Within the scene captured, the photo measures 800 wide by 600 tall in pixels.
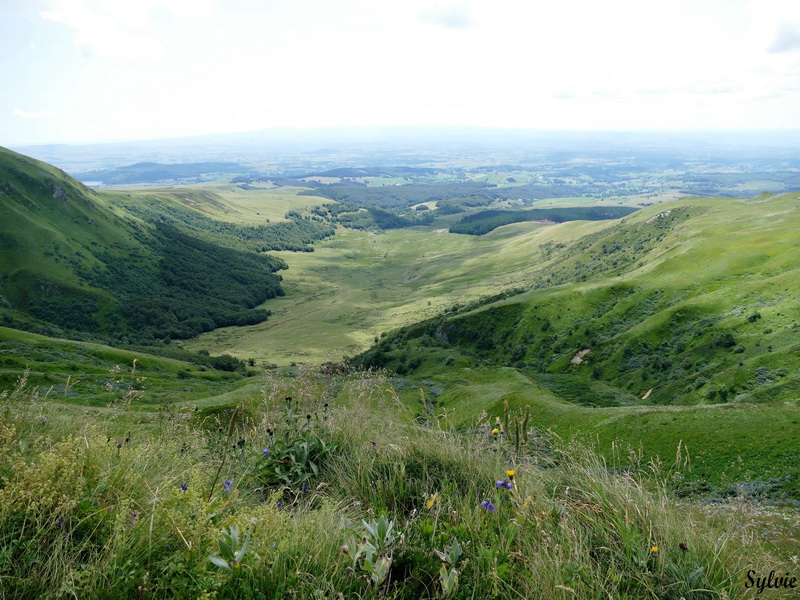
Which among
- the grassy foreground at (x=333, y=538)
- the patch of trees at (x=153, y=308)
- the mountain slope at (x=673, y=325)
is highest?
the grassy foreground at (x=333, y=538)

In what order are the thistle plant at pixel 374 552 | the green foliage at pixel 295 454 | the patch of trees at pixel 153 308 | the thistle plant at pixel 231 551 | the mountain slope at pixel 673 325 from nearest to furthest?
the thistle plant at pixel 231 551, the thistle plant at pixel 374 552, the green foliage at pixel 295 454, the mountain slope at pixel 673 325, the patch of trees at pixel 153 308

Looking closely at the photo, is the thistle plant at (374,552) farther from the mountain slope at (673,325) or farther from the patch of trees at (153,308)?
the patch of trees at (153,308)

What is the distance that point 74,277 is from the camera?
513 feet

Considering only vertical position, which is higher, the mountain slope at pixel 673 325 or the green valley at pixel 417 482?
the green valley at pixel 417 482

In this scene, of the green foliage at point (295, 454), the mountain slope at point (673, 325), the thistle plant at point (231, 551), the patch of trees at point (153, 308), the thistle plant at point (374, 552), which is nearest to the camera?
the thistle plant at point (231, 551)

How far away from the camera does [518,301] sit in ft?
324

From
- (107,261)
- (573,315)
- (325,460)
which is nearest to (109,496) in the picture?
(325,460)

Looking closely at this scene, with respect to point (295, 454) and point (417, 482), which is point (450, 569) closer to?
point (417, 482)

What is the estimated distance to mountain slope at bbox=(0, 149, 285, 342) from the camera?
142 meters

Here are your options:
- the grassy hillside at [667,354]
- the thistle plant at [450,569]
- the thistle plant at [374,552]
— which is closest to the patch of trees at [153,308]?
the grassy hillside at [667,354]

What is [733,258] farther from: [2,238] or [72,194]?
[72,194]

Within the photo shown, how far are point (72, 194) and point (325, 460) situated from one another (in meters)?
240

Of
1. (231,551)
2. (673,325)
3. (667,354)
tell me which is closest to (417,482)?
(231,551)

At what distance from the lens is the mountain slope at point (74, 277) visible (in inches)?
5600
